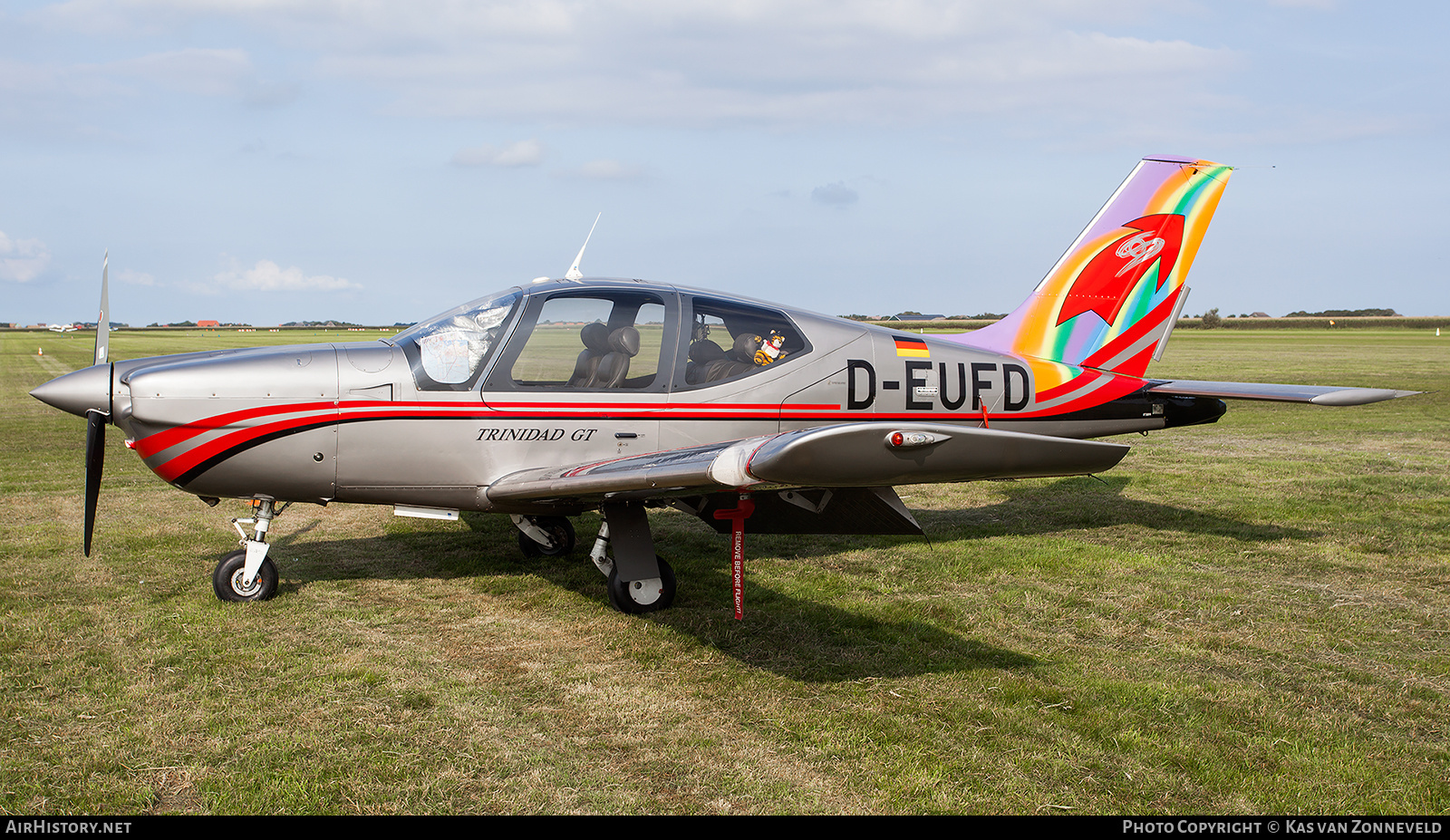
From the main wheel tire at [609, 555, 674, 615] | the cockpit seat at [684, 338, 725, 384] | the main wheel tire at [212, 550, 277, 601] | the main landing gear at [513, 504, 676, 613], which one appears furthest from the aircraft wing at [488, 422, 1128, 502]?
the main wheel tire at [212, 550, 277, 601]

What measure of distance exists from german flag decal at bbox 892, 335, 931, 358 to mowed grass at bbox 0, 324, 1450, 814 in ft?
5.47

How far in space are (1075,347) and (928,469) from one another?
4.86 metres

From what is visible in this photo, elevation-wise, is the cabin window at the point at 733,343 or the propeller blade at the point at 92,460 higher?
the cabin window at the point at 733,343

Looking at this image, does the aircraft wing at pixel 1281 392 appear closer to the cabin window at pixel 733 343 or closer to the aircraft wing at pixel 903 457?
the cabin window at pixel 733 343

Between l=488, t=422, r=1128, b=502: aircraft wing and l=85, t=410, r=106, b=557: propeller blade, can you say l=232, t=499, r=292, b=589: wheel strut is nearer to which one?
l=85, t=410, r=106, b=557: propeller blade

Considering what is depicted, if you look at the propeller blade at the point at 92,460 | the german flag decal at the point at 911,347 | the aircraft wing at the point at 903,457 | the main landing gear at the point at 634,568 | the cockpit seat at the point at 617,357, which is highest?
the german flag decal at the point at 911,347

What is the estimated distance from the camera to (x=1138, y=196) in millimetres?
8477

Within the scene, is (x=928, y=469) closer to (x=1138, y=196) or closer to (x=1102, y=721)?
(x=1102, y=721)

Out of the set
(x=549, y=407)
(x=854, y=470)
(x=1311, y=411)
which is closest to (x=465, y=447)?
(x=549, y=407)

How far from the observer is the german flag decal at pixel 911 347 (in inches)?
283

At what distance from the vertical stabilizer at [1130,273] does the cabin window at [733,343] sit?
7.26 ft

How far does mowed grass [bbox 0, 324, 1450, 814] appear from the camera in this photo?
3.78 metres

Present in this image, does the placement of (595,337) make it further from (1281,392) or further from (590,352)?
(1281,392)

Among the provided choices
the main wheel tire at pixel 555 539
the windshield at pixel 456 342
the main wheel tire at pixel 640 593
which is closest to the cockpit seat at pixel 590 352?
the windshield at pixel 456 342
